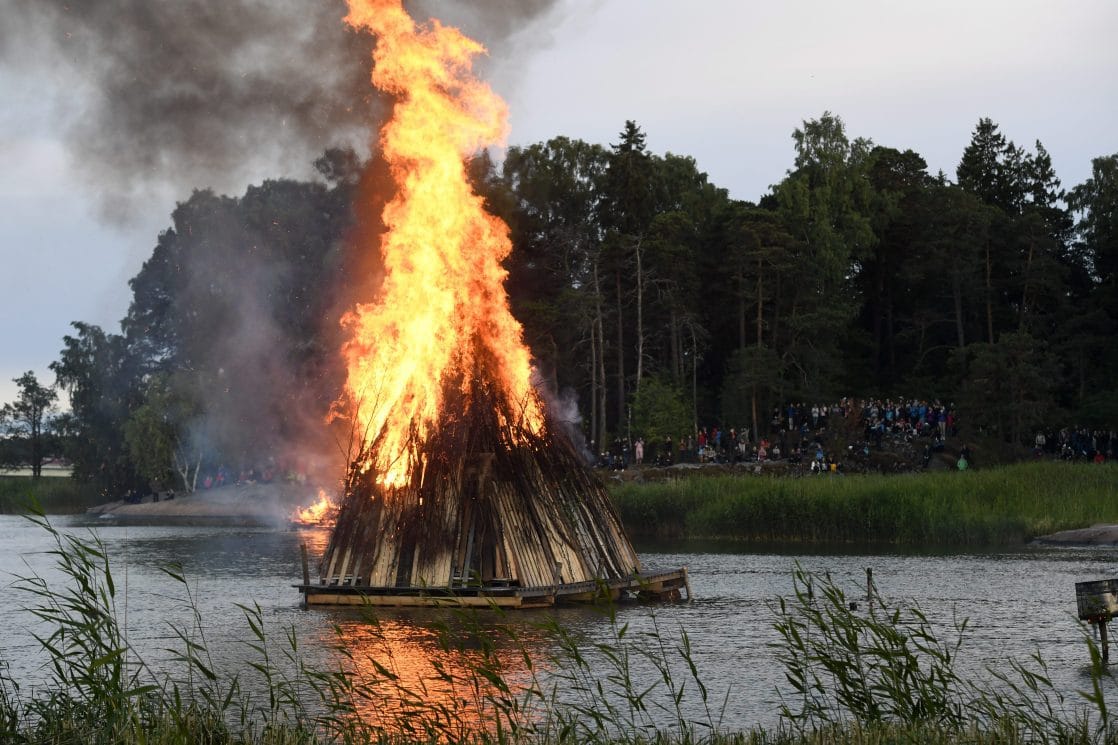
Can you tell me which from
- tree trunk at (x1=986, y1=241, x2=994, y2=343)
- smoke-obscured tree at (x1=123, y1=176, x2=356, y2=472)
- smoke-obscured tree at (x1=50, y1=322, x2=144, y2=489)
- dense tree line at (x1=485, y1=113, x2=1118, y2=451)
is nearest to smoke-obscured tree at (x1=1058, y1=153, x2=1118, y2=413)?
dense tree line at (x1=485, y1=113, x2=1118, y2=451)

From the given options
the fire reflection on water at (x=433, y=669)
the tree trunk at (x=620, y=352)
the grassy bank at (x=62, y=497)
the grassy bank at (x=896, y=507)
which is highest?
the tree trunk at (x=620, y=352)

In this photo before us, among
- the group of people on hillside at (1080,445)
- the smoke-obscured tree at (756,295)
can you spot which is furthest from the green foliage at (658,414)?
the group of people on hillside at (1080,445)

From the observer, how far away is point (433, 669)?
22672mm

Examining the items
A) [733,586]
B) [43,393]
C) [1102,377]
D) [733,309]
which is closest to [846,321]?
[733,309]

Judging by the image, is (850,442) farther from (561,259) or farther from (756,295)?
(561,259)

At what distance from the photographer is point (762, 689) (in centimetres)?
2081

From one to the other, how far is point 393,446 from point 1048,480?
30529mm

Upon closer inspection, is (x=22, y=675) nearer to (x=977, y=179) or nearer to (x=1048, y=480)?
(x=1048, y=480)

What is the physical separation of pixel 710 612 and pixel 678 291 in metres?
52.1

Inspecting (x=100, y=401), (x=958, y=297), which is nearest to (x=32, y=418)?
(x=100, y=401)

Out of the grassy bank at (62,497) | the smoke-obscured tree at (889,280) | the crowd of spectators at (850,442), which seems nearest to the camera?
the crowd of spectators at (850,442)

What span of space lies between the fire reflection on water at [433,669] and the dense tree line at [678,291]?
43.8 m

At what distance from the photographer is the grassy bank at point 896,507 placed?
48562 mm

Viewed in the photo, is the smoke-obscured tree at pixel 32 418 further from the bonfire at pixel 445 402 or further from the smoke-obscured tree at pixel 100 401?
the bonfire at pixel 445 402
